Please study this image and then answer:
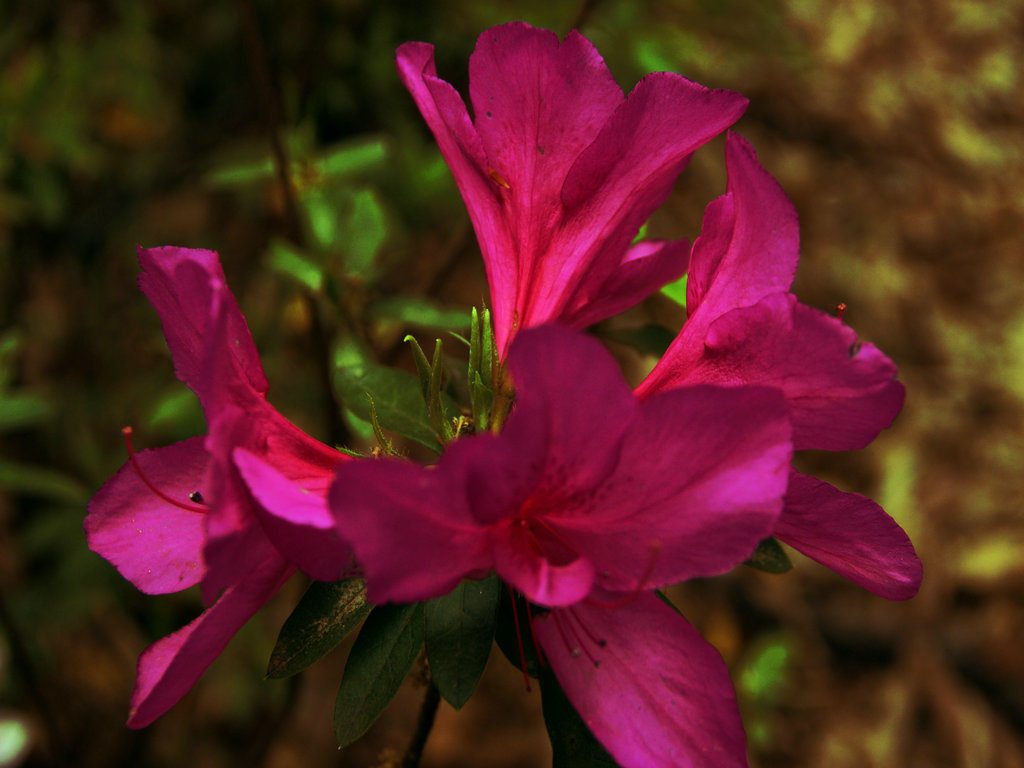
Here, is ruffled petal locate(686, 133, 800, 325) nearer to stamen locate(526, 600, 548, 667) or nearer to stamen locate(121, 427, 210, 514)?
stamen locate(526, 600, 548, 667)

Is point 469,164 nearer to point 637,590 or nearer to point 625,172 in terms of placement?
point 625,172

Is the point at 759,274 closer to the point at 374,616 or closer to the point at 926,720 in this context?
the point at 374,616

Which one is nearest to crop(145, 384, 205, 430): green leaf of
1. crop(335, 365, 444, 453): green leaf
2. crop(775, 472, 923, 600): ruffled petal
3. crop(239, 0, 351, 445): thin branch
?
crop(239, 0, 351, 445): thin branch

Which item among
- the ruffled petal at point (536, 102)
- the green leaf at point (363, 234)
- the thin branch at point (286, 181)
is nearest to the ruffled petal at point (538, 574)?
the ruffled petal at point (536, 102)

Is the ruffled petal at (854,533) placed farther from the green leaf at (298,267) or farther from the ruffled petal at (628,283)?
the green leaf at (298,267)

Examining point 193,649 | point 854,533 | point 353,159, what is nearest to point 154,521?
point 193,649
